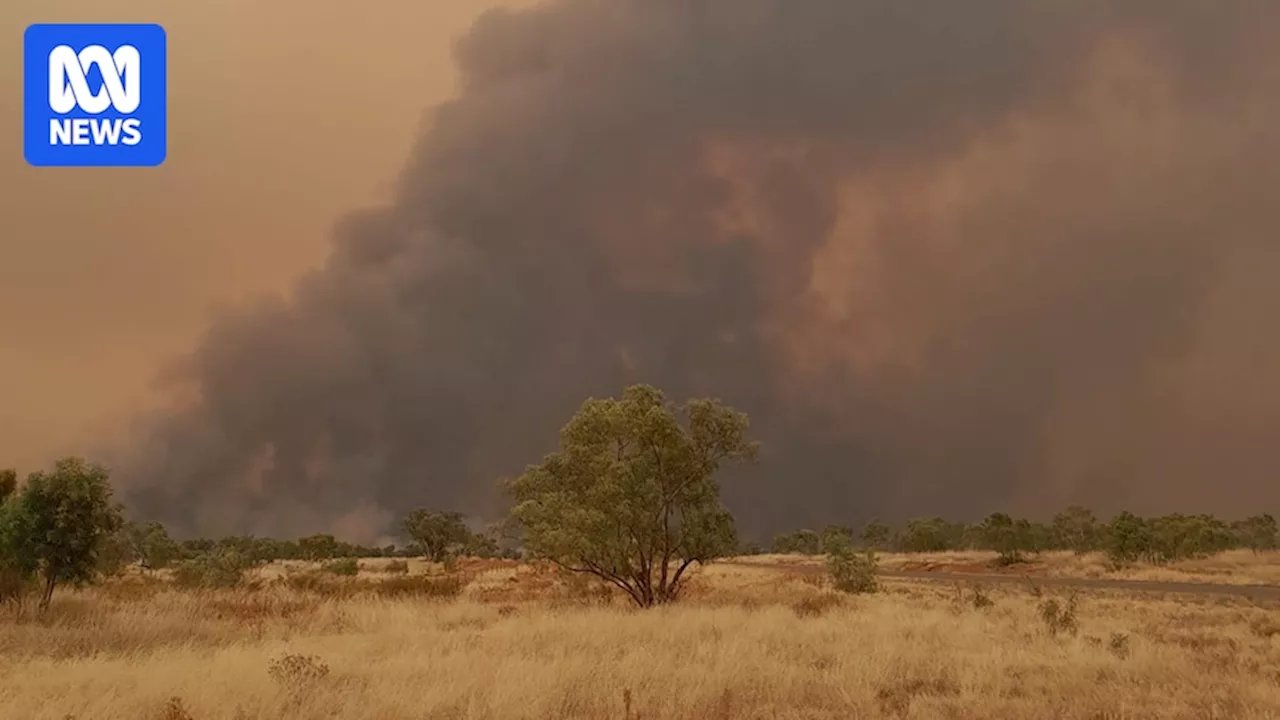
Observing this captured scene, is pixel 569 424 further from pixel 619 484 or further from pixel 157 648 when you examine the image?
pixel 157 648

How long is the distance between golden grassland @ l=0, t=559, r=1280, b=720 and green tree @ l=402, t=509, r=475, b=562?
→ 77649 millimetres

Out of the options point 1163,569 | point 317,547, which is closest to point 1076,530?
point 1163,569

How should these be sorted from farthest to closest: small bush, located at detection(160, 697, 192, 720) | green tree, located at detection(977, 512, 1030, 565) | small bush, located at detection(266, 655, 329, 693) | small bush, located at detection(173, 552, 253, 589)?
green tree, located at detection(977, 512, 1030, 565), small bush, located at detection(173, 552, 253, 589), small bush, located at detection(266, 655, 329, 693), small bush, located at detection(160, 697, 192, 720)

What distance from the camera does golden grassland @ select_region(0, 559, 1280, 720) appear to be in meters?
11.4

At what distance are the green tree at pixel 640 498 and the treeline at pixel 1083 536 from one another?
28.0ft

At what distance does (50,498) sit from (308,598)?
343 inches

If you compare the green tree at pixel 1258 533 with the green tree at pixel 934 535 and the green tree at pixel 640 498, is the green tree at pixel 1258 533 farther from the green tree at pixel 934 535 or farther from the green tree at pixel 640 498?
the green tree at pixel 640 498

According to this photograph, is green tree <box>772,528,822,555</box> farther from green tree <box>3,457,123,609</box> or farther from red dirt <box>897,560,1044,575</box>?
green tree <box>3,457,123,609</box>

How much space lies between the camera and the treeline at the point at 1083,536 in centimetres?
7181

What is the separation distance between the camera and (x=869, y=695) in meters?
12.3

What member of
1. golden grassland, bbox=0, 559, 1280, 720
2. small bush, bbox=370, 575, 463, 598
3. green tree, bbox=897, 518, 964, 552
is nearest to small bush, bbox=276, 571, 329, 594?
small bush, bbox=370, 575, 463, 598

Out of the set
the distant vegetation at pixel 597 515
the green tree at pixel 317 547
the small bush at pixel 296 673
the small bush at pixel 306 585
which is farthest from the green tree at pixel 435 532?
the small bush at pixel 296 673

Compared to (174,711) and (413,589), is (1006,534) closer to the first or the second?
(413,589)

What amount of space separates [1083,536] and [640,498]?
98196 mm
